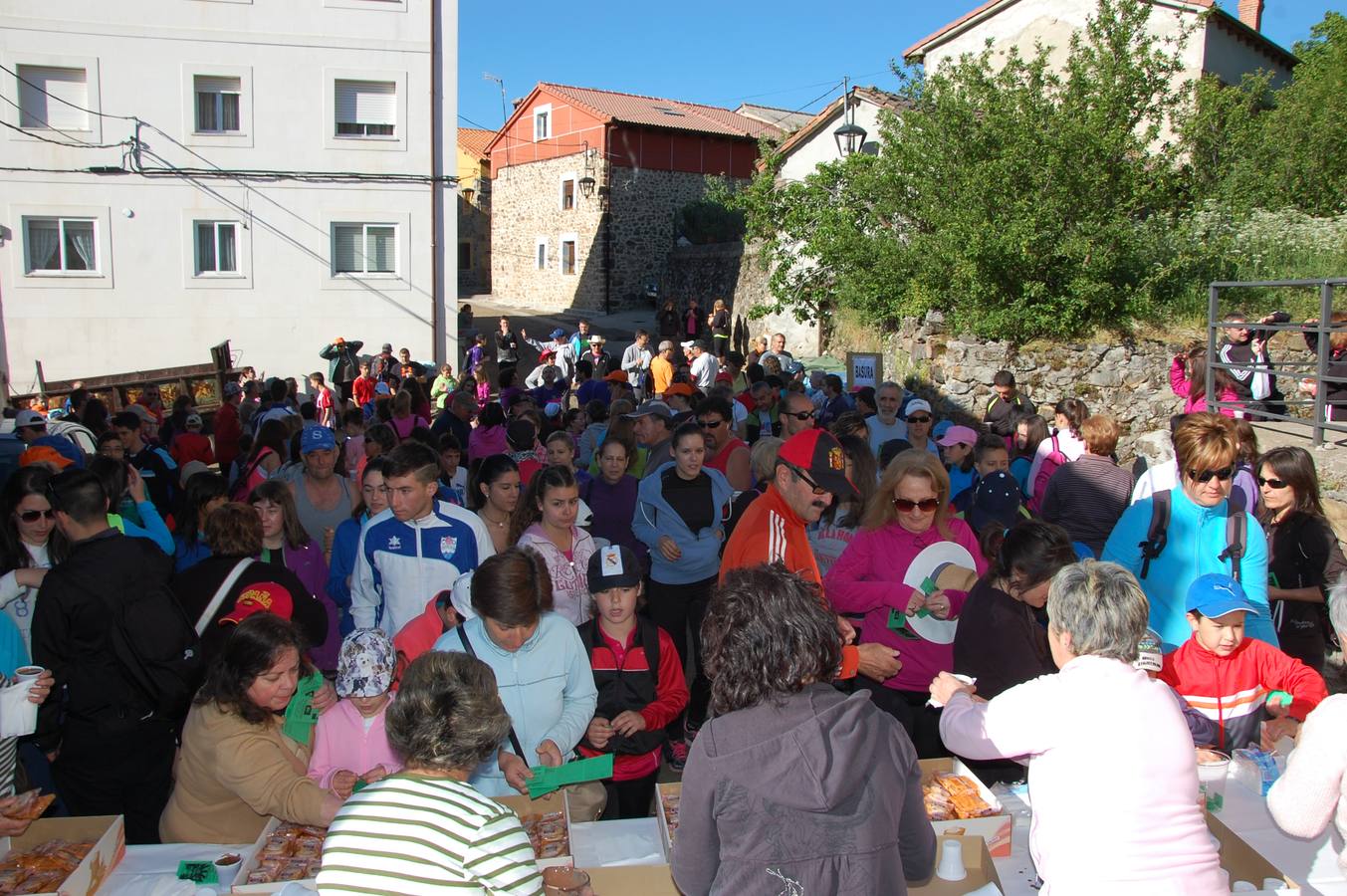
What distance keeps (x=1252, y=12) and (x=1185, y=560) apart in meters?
23.8

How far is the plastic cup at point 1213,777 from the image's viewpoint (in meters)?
3.37

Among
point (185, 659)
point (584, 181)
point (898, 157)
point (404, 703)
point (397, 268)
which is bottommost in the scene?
point (185, 659)

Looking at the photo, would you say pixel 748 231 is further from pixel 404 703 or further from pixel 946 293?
pixel 404 703

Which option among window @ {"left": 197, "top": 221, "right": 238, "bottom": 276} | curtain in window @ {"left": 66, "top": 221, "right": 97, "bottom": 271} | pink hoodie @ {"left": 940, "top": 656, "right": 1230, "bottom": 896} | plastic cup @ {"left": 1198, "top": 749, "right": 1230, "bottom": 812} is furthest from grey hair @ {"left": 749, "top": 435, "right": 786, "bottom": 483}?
curtain in window @ {"left": 66, "top": 221, "right": 97, "bottom": 271}

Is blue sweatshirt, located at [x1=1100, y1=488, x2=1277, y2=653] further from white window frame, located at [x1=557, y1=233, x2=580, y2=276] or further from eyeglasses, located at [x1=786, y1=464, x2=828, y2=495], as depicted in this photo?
white window frame, located at [x1=557, y1=233, x2=580, y2=276]

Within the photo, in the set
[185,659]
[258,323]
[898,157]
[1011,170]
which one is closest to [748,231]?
[898,157]

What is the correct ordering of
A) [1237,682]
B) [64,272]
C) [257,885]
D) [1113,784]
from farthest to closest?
[64,272], [1237,682], [257,885], [1113,784]

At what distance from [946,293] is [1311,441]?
715cm

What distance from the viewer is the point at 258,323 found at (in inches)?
767

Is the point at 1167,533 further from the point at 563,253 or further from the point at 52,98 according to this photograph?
the point at 563,253

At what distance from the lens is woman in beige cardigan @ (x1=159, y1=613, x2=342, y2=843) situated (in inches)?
126

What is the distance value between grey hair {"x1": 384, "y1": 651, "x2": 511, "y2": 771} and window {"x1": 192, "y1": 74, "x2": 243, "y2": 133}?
1967 centimetres

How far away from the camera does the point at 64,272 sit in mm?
18656

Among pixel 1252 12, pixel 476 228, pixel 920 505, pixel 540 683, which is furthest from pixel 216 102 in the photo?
pixel 476 228
